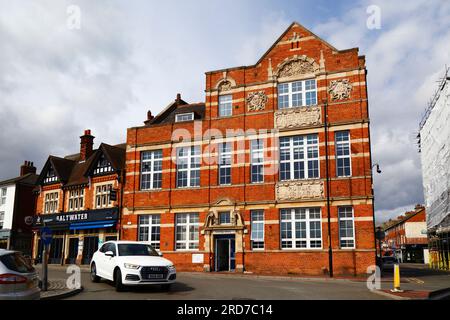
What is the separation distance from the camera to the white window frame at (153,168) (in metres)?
30.2

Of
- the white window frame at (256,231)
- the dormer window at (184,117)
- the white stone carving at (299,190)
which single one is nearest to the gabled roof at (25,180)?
the dormer window at (184,117)

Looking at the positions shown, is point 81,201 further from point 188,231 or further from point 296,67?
point 296,67

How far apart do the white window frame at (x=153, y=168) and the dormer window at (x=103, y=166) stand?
4.82 m

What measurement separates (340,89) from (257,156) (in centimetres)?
620

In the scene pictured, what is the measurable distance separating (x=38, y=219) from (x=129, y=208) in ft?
45.2

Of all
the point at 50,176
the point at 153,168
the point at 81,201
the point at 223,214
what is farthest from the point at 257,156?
the point at 50,176

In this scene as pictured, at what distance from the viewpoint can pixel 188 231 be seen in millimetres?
28484

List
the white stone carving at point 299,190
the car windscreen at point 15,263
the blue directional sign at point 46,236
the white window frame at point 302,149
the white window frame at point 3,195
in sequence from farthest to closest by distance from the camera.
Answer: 1. the white window frame at point 3,195
2. the white window frame at point 302,149
3. the white stone carving at point 299,190
4. the blue directional sign at point 46,236
5. the car windscreen at point 15,263

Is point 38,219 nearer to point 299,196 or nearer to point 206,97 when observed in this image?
point 206,97

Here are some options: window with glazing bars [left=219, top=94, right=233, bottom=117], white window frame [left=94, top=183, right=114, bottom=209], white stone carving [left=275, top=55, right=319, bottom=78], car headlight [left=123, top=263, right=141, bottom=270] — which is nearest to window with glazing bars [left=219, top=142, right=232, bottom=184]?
window with glazing bars [left=219, top=94, right=233, bottom=117]

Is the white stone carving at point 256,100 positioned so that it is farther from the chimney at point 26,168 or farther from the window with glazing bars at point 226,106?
the chimney at point 26,168
